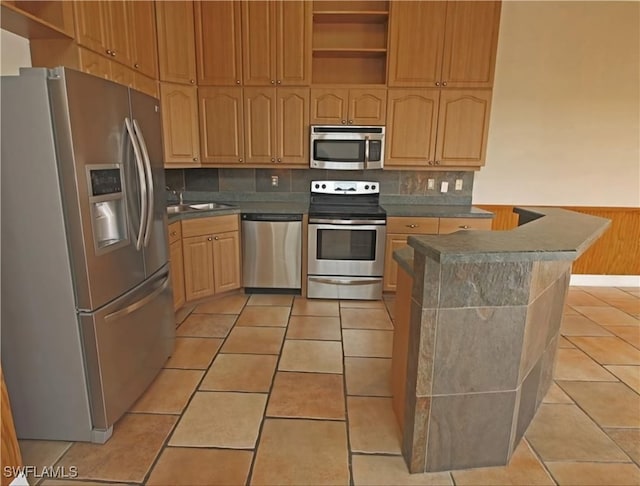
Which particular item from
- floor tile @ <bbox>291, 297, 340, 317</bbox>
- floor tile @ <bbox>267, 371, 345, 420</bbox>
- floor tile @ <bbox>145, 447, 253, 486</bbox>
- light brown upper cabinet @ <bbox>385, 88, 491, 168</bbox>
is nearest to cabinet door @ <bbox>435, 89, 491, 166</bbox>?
light brown upper cabinet @ <bbox>385, 88, 491, 168</bbox>

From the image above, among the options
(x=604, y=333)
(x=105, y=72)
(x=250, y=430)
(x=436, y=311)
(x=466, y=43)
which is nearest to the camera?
(x=436, y=311)

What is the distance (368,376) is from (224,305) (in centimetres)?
165

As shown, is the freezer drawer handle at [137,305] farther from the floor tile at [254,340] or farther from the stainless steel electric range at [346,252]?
the stainless steel electric range at [346,252]

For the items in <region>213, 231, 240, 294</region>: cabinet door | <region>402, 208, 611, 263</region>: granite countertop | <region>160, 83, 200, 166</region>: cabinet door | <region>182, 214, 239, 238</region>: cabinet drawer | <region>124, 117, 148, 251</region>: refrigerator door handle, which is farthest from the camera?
<region>213, 231, 240, 294</region>: cabinet door

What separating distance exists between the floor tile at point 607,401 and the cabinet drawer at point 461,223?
161 cm

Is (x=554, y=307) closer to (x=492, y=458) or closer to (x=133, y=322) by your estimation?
(x=492, y=458)

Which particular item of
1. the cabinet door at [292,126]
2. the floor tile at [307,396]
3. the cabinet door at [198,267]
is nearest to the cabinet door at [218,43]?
the cabinet door at [292,126]

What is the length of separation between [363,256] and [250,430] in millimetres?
2027

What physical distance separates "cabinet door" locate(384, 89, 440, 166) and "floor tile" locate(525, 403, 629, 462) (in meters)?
2.40

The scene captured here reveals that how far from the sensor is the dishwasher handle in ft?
11.7

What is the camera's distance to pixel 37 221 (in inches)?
62.1

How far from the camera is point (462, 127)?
11.9ft

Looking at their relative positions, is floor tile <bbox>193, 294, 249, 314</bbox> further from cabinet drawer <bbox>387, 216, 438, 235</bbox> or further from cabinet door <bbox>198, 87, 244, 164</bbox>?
cabinet drawer <bbox>387, 216, 438, 235</bbox>

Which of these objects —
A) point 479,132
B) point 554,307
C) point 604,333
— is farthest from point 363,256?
point 604,333
